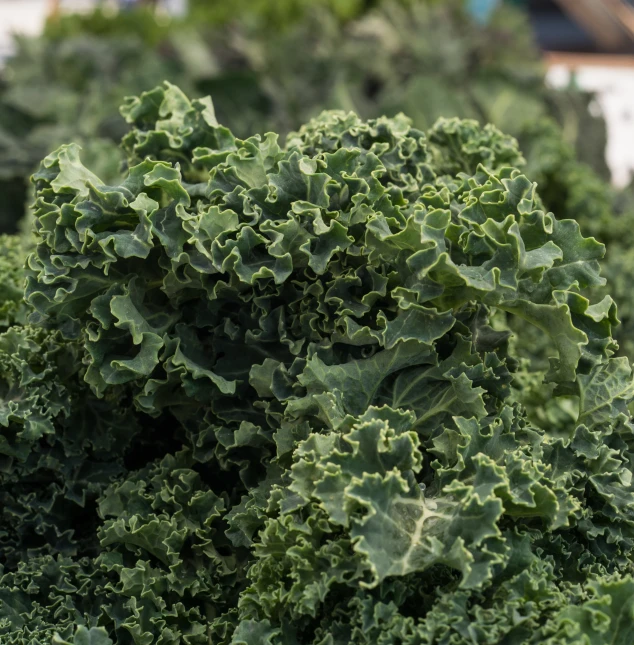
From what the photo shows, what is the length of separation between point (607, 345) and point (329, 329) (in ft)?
2.64

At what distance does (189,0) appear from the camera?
29.2 feet

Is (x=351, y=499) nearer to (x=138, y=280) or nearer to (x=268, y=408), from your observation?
(x=268, y=408)

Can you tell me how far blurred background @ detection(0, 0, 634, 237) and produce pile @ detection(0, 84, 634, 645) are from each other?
7.13 ft

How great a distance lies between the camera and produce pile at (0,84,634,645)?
7.12 feet

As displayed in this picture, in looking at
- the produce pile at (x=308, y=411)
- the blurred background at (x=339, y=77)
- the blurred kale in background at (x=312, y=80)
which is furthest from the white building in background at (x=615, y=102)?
the produce pile at (x=308, y=411)

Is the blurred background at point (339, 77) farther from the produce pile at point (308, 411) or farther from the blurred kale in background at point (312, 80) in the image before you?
the produce pile at point (308, 411)

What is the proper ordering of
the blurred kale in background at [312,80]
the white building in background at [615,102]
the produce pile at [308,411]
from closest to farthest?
the produce pile at [308,411] → the blurred kale in background at [312,80] → the white building in background at [615,102]

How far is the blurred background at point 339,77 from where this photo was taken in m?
5.88

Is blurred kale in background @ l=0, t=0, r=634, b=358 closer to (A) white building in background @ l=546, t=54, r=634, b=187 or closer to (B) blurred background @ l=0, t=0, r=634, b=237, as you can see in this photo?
(B) blurred background @ l=0, t=0, r=634, b=237

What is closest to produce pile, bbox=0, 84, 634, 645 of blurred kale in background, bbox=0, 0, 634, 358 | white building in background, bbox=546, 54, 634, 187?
blurred kale in background, bbox=0, 0, 634, 358

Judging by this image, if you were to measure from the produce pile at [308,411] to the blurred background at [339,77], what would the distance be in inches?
85.6

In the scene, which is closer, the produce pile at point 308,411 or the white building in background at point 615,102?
the produce pile at point 308,411

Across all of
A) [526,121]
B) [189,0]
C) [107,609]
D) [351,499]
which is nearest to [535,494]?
[351,499]

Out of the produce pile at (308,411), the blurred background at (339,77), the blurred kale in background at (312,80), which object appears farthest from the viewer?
the blurred background at (339,77)
